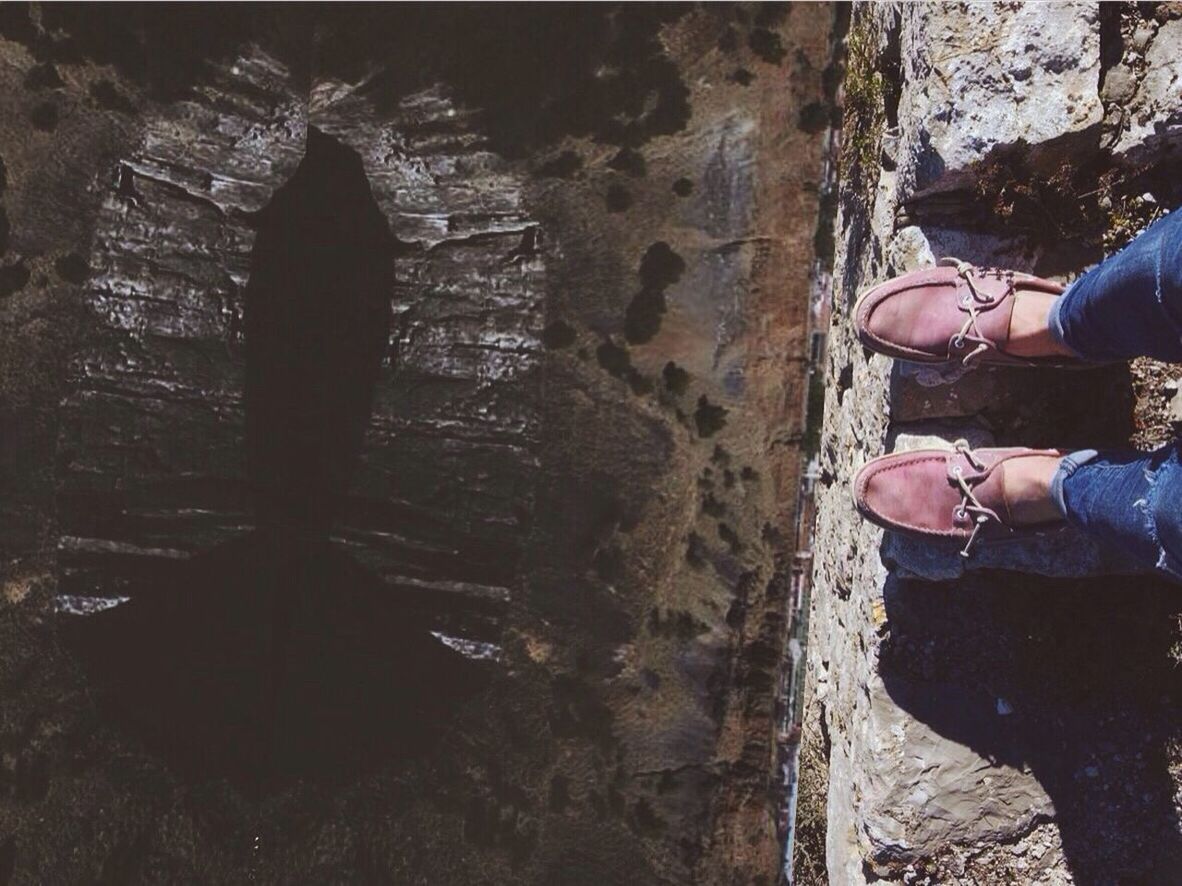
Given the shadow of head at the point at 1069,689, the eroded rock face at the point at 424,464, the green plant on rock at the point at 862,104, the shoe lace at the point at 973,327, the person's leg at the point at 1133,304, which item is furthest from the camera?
the eroded rock face at the point at 424,464

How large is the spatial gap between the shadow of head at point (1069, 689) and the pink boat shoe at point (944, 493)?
178 mm

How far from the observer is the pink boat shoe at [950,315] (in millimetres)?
1749

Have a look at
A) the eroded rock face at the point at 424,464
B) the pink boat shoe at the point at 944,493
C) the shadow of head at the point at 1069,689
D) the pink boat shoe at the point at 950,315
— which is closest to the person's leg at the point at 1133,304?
the pink boat shoe at the point at 950,315

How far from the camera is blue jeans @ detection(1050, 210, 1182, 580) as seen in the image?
1414 millimetres

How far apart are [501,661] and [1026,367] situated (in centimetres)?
124

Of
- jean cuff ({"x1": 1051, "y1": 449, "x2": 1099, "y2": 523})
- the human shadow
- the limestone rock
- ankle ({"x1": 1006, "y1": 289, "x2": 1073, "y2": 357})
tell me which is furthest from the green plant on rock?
the human shadow

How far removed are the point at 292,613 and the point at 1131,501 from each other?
1.67 metres

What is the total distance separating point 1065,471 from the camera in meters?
1.65

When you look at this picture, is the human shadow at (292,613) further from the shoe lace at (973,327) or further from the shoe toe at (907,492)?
the shoe lace at (973,327)

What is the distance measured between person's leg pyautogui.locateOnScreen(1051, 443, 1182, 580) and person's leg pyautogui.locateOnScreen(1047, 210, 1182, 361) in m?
0.16

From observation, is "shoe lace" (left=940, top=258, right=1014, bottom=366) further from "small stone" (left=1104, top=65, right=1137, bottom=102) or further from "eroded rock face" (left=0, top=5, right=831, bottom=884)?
"eroded rock face" (left=0, top=5, right=831, bottom=884)

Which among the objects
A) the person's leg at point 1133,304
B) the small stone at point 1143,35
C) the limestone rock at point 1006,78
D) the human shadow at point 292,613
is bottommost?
the human shadow at point 292,613

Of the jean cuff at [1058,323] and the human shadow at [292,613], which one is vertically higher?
the jean cuff at [1058,323]

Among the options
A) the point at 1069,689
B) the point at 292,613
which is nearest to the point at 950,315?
the point at 1069,689
